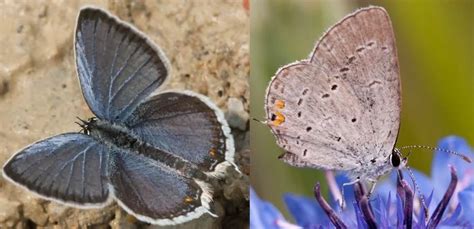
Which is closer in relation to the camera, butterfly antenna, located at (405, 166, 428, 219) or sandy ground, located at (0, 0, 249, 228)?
butterfly antenna, located at (405, 166, 428, 219)

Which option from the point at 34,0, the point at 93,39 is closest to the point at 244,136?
the point at 93,39

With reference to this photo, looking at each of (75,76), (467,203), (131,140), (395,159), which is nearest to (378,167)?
(395,159)

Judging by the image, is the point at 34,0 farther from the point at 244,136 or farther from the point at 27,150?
the point at 244,136

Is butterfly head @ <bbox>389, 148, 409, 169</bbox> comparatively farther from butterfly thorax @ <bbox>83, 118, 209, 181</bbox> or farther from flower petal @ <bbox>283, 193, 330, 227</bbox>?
butterfly thorax @ <bbox>83, 118, 209, 181</bbox>

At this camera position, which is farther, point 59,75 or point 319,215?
point 59,75

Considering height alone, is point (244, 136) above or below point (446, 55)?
below

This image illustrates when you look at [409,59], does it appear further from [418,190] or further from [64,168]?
[64,168]

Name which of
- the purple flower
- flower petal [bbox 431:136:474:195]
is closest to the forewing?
the purple flower
